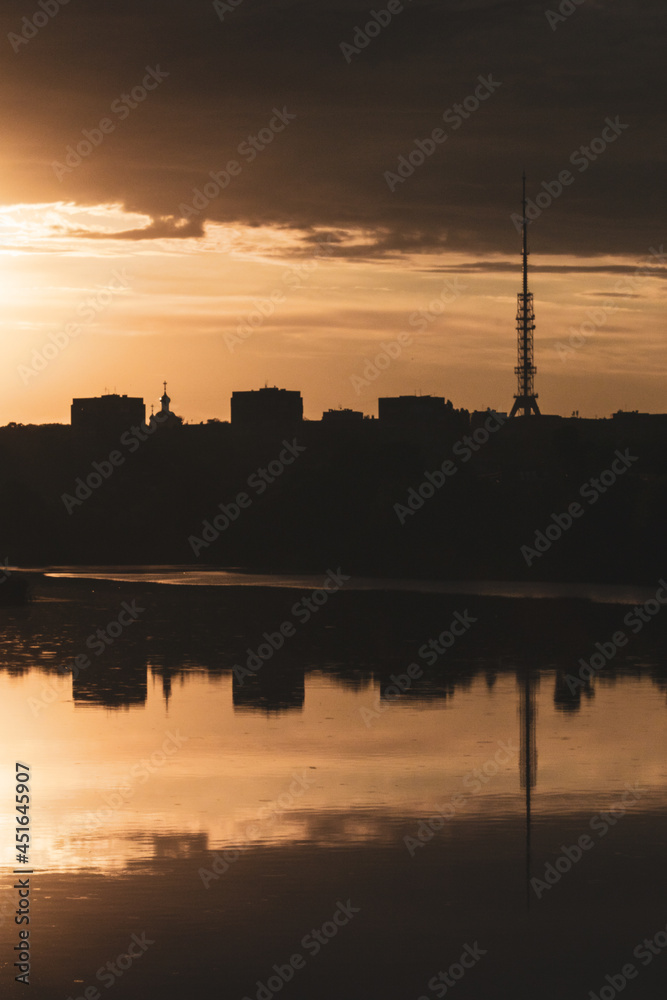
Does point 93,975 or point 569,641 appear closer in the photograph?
point 93,975

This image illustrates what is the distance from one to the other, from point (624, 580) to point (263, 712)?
5483cm

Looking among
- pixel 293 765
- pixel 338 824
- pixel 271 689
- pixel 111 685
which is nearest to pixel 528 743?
pixel 293 765

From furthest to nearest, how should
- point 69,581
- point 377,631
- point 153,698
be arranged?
point 69,581, point 377,631, point 153,698

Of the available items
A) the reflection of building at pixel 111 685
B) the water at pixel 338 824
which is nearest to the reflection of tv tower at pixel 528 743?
the water at pixel 338 824

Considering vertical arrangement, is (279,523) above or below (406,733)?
above

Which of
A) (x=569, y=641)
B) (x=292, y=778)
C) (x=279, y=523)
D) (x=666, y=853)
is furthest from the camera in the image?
(x=279, y=523)

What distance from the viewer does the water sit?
13820 millimetres

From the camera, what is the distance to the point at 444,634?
47.4 metres

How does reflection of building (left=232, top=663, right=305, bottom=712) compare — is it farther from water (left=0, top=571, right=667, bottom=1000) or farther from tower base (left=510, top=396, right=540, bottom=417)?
tower base (left=510, top=396, right=540, bottom=417)

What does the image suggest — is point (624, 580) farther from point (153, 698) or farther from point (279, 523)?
point (153, 698)

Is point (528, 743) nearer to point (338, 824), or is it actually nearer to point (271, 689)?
point (338, 824)

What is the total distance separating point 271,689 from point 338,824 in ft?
44.6

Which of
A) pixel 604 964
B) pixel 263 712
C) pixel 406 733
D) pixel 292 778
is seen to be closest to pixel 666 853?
pixel 604 964

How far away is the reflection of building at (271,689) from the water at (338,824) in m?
0.13
